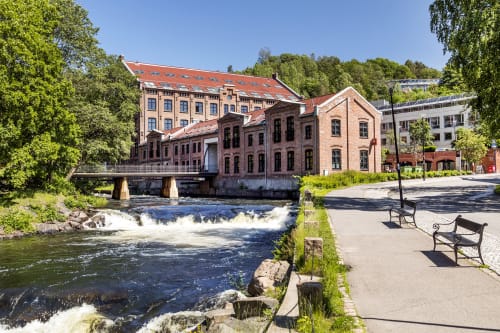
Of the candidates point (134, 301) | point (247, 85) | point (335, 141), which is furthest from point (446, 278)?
point (247, 85)

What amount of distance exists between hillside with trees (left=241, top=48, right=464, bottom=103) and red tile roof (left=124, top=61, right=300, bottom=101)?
57.9ft

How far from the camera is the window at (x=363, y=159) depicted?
41.5 m

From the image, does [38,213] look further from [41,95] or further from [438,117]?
[438,117]

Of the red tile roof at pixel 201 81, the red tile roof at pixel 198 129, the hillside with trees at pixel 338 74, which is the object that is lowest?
the red tile roof at pixel 198 129

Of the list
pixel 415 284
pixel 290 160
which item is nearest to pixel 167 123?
pixel 290 160

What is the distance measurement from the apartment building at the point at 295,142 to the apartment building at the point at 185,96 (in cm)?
1782

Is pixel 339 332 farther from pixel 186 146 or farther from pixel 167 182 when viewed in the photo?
pixel 186 146

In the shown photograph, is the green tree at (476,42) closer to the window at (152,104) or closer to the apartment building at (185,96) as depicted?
the apartment building at (185,96)

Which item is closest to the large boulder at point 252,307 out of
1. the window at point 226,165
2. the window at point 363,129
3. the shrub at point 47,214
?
the shrub at point 47,214

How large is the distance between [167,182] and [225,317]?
41.5m

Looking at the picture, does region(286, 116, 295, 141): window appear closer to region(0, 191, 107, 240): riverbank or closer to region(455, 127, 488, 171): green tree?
region(0, 191, 107, 240): riverbank

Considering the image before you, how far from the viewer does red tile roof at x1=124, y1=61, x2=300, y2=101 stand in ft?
214

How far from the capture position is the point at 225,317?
6.44 m

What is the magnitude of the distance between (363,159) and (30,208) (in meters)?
31.2
